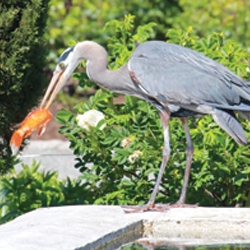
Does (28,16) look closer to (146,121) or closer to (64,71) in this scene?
(64,71)

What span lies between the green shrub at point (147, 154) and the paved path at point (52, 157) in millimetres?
2667

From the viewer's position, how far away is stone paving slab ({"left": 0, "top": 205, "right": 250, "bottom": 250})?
4.95m

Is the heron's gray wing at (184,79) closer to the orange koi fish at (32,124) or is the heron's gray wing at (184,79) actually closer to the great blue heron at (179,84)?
the great blue heron at (179,84)

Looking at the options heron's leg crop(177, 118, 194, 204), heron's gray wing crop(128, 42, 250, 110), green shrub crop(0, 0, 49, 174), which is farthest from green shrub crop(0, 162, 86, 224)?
heron's gray wing crop(128, 42, 250, 110)

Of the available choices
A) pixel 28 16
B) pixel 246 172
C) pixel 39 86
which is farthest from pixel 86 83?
pixel 246 172

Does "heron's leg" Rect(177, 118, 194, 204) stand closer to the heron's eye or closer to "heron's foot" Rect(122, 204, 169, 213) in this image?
"heron's foot" Rect(122, 204, 169, 213)

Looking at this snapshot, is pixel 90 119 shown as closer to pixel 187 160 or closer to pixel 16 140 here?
pixel 16 140

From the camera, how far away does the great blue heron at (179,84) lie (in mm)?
5555

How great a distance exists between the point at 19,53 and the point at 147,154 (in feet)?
3.83

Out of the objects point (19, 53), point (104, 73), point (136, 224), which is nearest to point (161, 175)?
point (136, 224)

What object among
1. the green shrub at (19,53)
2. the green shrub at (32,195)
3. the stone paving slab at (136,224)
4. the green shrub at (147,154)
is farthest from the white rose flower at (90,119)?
the stone paving slab at (136,224)

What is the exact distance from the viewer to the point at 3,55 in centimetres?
607

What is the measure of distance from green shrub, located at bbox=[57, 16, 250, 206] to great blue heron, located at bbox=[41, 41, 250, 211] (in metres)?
0.54

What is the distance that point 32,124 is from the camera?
19.3 feet
